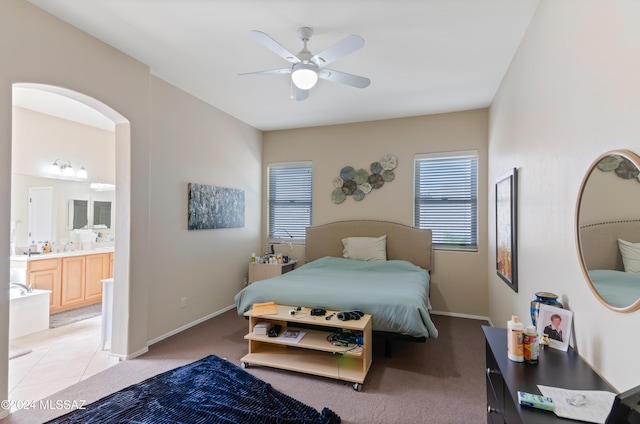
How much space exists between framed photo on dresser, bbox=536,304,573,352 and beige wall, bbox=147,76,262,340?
3.37 m

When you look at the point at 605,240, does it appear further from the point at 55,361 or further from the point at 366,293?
the point at 55,361

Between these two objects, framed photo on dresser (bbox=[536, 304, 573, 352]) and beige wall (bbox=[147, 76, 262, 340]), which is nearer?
framed photo on dresser (bbox=[536, 304, 573, 352])

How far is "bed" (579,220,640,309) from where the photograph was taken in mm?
1148

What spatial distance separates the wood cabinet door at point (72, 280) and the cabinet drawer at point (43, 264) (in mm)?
138

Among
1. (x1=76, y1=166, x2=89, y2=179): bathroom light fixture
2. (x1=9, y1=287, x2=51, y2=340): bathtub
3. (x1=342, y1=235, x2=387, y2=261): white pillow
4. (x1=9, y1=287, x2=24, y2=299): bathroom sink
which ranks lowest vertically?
(x1=9, y1=287, x2=51, y2=340): bathtub

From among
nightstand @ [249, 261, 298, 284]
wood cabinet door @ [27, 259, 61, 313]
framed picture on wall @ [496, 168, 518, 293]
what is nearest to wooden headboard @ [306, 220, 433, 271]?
nightstand @ [249, 261, 298, 284]

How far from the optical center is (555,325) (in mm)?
1584

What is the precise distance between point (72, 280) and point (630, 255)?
597cm

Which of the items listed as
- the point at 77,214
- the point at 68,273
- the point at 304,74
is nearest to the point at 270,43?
the point at 304,74

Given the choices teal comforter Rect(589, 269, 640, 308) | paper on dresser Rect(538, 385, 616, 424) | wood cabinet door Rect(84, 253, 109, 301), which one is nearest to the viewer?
paper on dresser Rect(538, 385, 616, 424)

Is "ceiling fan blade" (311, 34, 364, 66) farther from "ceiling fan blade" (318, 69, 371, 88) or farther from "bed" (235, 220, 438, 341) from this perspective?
"bed" (235, 220, 438, 341)

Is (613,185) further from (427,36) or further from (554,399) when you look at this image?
(427,36)

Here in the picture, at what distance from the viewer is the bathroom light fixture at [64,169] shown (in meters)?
4.53

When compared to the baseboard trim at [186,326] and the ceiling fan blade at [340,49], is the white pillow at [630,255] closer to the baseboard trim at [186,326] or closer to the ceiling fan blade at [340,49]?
the ceiling fan blade at [340,49]
